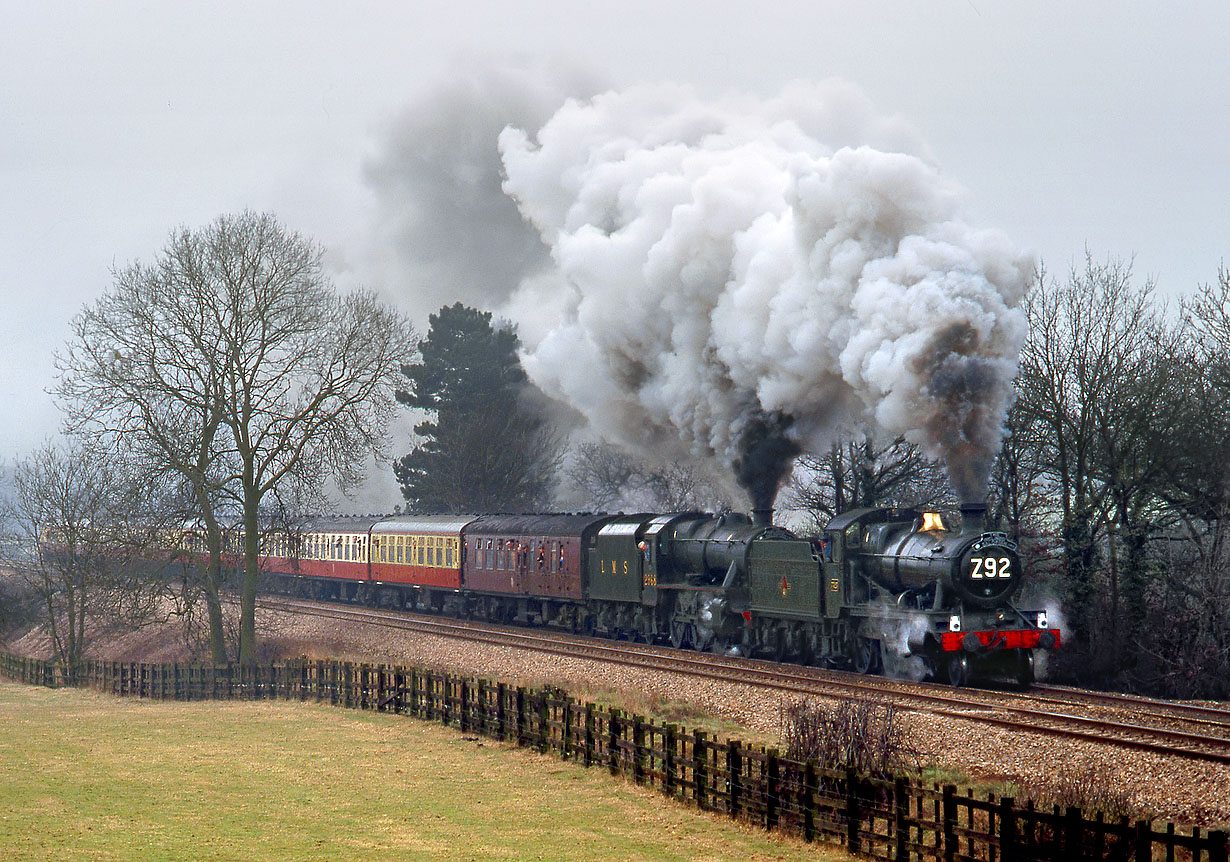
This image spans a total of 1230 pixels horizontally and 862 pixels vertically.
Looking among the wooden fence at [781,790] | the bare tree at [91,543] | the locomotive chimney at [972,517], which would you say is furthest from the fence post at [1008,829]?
the bare tree at [91,543]

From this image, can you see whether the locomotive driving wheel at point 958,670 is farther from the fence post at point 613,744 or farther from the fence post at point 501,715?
the fence post at point 501,715

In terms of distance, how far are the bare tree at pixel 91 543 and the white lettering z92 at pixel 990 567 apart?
2083 centimetres

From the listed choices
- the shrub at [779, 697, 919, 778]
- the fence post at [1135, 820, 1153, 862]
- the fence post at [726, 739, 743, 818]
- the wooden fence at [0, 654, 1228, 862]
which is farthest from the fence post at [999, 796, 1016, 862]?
the fence post at [726, 739, 743, 818]

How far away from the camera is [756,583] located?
2497 centimetres

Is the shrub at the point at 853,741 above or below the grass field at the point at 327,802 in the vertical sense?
above

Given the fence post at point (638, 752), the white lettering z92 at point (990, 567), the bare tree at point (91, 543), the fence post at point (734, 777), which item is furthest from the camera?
the bare tree at point (91, 543)

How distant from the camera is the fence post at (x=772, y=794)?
12.9 metres

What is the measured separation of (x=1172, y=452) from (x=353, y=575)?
31.7 metres

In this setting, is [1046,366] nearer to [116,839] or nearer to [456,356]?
[116,839]

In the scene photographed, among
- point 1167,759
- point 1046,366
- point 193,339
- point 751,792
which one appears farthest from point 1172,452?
point 193,339

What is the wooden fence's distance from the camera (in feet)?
32.8

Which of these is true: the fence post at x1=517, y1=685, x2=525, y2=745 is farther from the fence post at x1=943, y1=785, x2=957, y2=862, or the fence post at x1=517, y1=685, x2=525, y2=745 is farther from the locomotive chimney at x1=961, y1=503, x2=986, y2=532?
the fence post at x1=943, y1=785, x2=957, y2=862

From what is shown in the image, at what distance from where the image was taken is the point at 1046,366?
1275 inches

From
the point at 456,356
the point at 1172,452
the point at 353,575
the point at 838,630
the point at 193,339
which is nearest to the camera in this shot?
the point at 838,630
